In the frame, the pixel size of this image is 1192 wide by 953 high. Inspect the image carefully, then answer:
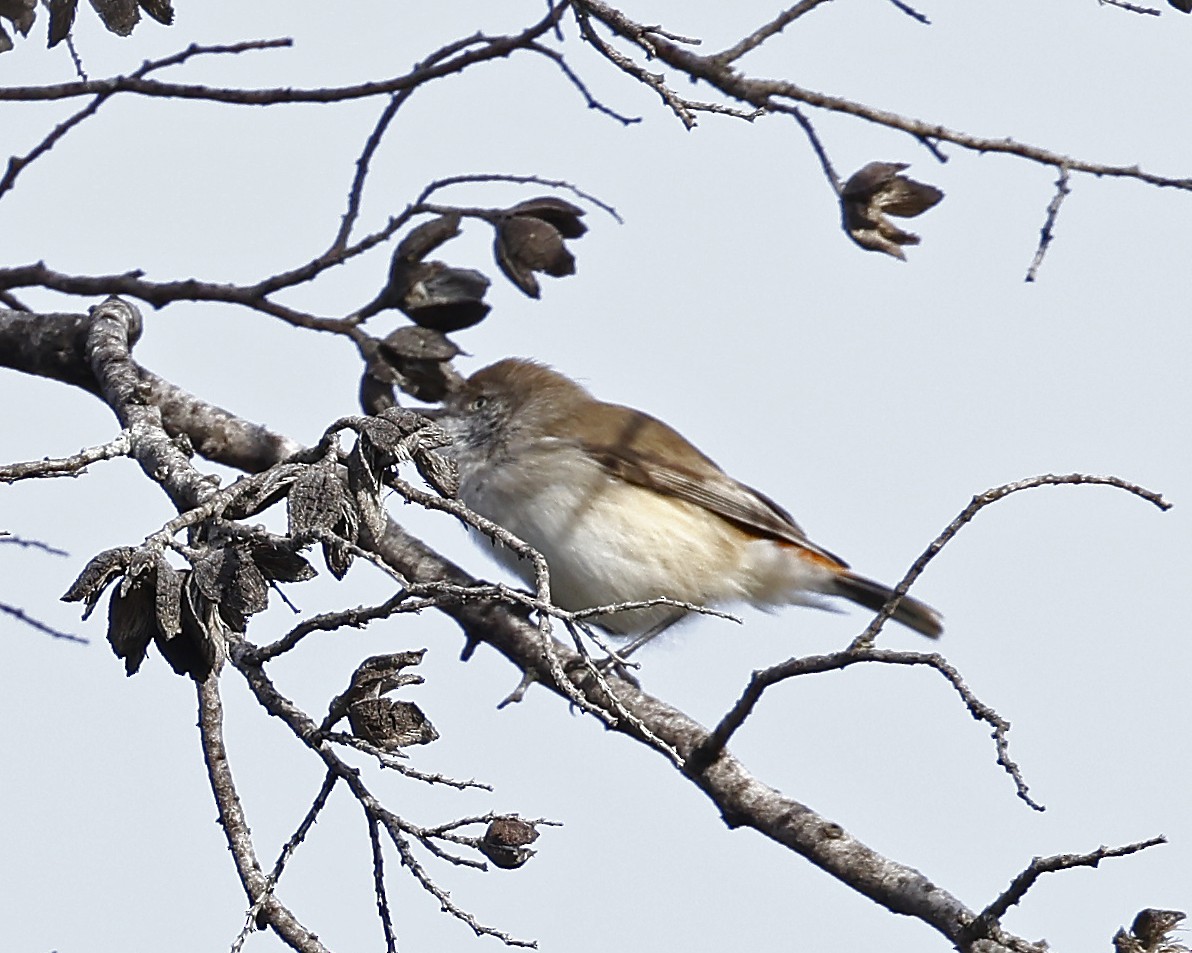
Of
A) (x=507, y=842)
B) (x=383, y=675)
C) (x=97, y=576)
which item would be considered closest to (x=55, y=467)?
(x=97, y=576)

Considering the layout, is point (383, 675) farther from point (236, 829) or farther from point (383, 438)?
point (236, 829)

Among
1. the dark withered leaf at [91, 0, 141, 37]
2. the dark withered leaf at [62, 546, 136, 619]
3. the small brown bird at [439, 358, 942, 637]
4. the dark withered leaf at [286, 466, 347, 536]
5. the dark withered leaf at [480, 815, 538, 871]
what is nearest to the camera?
the dark withered leaf at [62, 546, 136, 619]

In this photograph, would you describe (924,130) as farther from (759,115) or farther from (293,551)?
(293,551)

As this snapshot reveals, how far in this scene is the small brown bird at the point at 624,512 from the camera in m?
6.58

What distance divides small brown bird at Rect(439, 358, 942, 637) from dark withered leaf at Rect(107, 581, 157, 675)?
3819mm

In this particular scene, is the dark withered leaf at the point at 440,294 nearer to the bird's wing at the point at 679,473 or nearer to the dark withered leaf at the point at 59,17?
the dark withered leaf at the point at 59,17

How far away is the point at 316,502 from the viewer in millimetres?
2557

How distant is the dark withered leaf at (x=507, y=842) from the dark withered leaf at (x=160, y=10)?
5.73ft

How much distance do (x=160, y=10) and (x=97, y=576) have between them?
1.37m

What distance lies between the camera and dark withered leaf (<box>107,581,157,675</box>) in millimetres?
2457

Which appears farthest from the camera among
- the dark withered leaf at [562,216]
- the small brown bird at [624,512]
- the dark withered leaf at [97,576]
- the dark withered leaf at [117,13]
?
the small brown bird at [624,512]

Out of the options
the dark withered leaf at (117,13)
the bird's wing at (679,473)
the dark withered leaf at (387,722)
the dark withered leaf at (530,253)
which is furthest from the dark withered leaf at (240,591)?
the bird's wing at (679,473)

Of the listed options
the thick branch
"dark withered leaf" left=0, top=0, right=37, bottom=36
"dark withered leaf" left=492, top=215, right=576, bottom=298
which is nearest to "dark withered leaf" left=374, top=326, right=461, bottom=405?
"dark withered leaf" left=492, top=215, right=576, bottom=298

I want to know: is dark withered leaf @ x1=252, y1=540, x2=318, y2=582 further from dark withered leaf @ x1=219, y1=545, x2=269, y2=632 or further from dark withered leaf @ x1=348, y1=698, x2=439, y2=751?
dark withered leaf @ x1=348, y1=698, x2=439, y2=751
